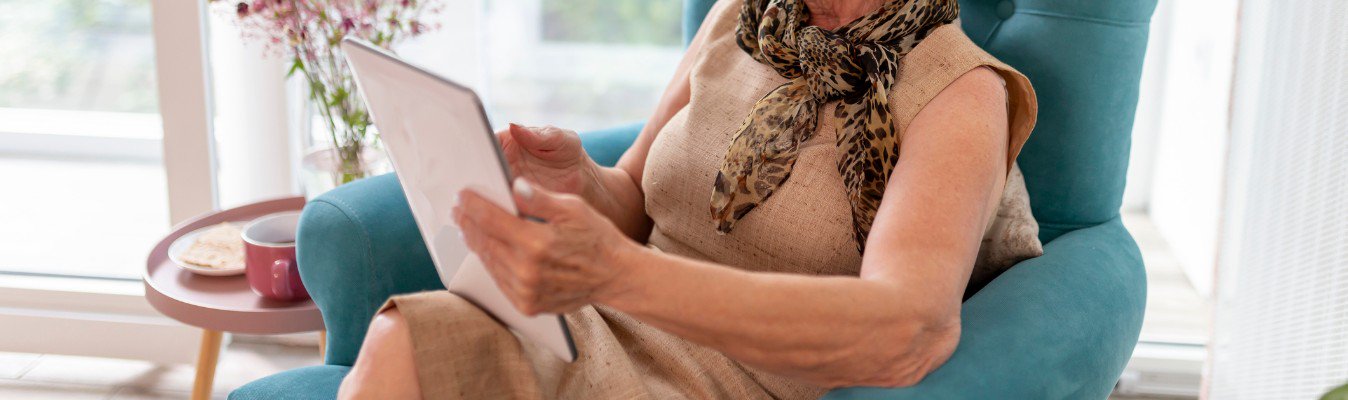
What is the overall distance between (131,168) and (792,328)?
1.79 m

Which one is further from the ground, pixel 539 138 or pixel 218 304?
pixel 539 138

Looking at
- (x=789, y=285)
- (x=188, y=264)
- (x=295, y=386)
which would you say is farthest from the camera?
(x=188, y=264)

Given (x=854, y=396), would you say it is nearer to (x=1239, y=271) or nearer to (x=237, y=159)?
(x=1239, y=271)

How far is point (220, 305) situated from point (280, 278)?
0.09 meters

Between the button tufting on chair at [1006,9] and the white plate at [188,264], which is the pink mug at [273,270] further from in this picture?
the button tufting on chair at [1006,9]

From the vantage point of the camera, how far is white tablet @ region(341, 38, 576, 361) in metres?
0.88

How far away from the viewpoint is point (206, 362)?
1.80 m

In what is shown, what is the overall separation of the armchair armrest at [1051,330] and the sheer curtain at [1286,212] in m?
0.47

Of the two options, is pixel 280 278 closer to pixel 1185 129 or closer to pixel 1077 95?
pixel 1077 95

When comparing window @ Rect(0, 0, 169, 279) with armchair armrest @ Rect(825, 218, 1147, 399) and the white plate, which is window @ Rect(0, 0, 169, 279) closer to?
the white plate

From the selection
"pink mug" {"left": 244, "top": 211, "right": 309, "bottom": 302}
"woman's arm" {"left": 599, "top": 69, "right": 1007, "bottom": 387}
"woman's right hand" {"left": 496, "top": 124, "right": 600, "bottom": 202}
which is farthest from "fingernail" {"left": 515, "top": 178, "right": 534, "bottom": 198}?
"pink mug" {"left": 244, "top": 211, "right": 309, "bottom": 302}

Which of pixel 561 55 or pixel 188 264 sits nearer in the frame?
pixel 188 264

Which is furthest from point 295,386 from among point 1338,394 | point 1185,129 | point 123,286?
point 1185,129

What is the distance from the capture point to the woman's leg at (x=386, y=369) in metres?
1.10
